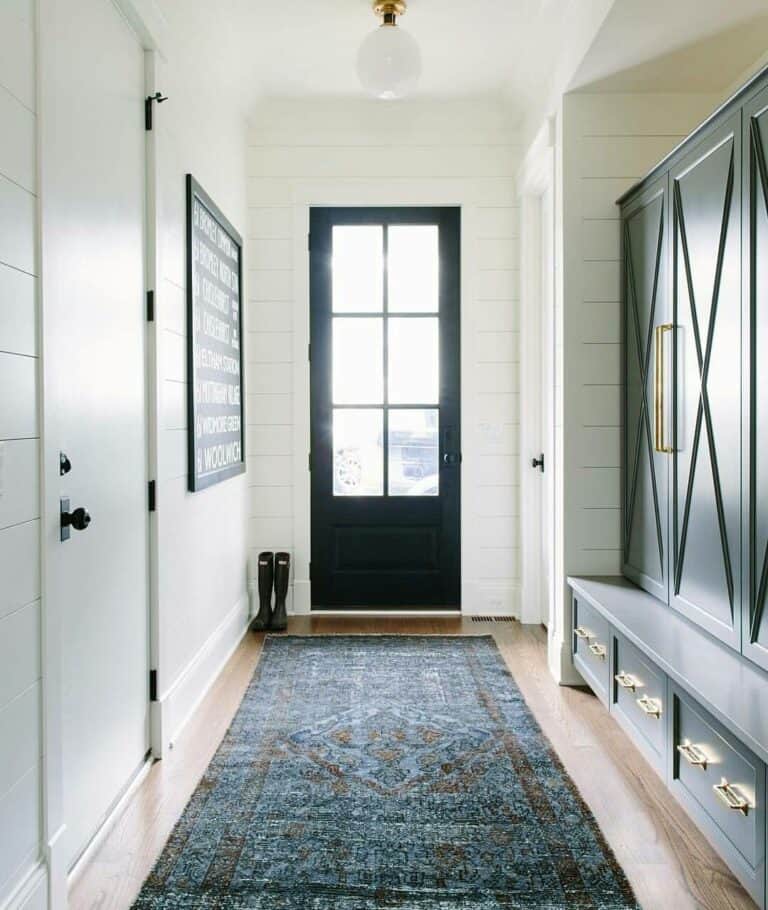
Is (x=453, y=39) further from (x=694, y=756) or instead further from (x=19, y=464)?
(x=694, y=756)

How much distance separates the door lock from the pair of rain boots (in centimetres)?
228

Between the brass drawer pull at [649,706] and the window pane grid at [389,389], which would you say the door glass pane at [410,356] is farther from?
the brass drawer pull at [649,706]

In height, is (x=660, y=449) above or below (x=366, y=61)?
below

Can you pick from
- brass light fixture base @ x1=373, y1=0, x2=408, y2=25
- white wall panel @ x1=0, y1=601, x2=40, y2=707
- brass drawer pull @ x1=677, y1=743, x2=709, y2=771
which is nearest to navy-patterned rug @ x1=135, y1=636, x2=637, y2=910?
brass drawer pull @ x1=677, y1=743, x2=709, y2=771

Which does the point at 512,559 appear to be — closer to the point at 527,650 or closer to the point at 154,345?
the point at 527,650

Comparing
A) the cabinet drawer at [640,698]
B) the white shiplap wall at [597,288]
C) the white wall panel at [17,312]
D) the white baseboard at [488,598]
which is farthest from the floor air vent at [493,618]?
the white wall panel at [17,312]

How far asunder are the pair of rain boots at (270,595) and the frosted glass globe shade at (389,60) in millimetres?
2301

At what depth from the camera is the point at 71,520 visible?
5.68 feet

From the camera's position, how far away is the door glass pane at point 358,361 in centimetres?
423

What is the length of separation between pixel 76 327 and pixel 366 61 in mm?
1972

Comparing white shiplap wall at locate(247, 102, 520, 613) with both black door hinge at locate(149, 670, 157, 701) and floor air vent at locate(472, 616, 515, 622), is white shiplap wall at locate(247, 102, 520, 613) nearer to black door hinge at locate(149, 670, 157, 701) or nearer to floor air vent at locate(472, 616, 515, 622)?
floor air vent at locate(472, 616, 515, 622)

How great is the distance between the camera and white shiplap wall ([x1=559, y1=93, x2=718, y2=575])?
121 inches

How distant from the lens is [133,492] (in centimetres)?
227

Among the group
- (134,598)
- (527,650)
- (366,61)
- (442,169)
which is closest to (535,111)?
(442,169)
